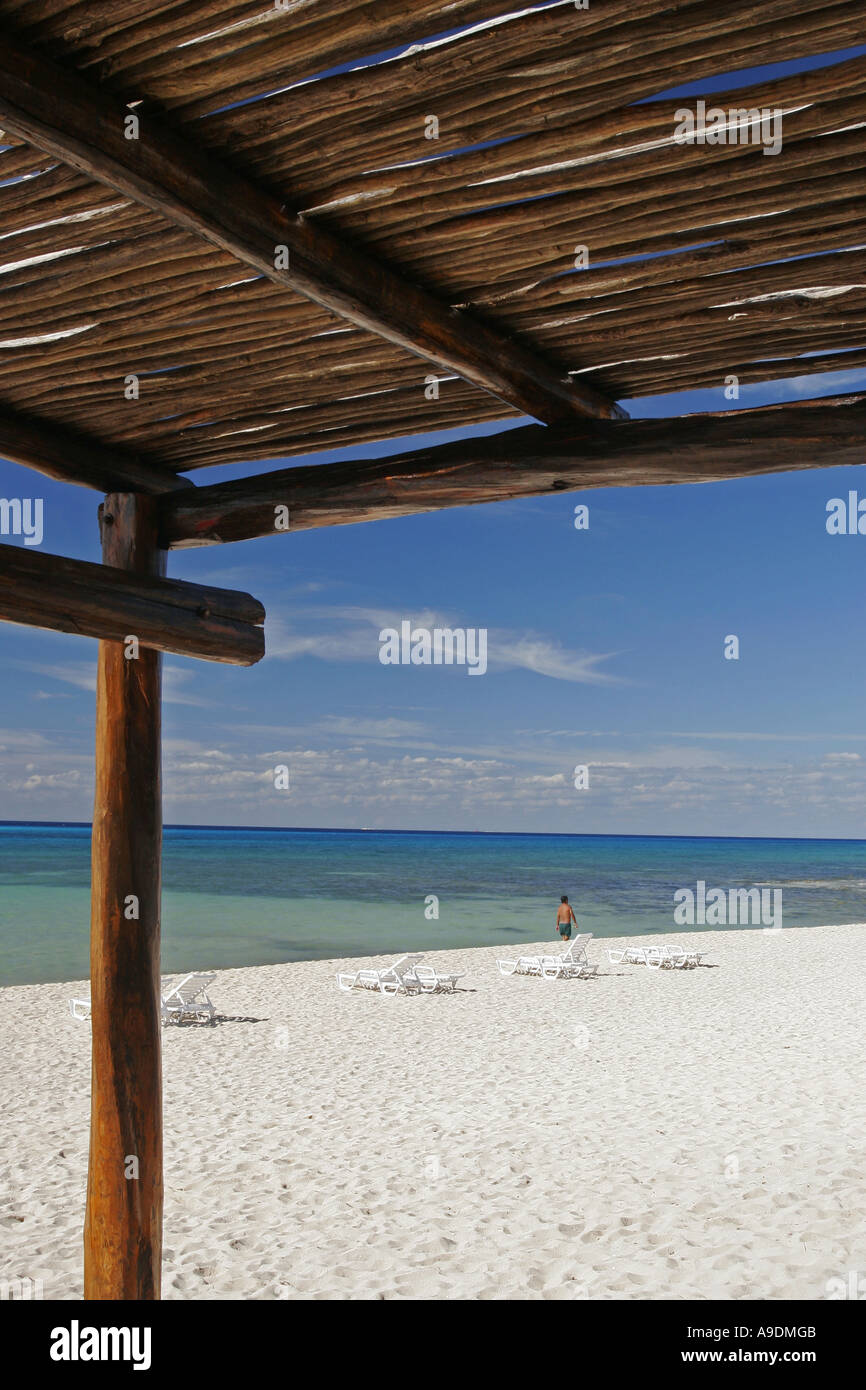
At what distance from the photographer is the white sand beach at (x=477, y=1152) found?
5703 mm

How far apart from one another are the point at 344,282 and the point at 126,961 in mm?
2490

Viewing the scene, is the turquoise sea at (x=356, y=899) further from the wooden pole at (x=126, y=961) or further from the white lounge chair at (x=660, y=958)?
the wooden pole at (x=126, y=961)

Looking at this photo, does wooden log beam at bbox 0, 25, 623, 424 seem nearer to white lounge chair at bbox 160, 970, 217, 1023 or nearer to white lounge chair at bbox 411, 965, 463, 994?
white lounge chair at bbox 160, 970, 217, 1023

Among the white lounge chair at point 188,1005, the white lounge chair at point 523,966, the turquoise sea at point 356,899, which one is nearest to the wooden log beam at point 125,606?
the white lounge chair at point 188,1005

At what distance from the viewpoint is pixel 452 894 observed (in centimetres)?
5306

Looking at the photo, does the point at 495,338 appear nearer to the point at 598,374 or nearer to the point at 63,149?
the point at 598,374

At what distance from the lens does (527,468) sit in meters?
3.21

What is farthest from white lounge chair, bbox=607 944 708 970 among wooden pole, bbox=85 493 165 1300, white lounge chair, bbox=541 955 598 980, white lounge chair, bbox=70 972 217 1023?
wooden pole, bbox=85 493 165 1300

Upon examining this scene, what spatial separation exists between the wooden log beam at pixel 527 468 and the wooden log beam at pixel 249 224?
189 millimetres

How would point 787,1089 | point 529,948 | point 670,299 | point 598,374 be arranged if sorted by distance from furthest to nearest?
point 529,948 → point 787,1089 → point 598,374 → point 670,299

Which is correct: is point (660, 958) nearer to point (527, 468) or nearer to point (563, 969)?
point (563, 969)

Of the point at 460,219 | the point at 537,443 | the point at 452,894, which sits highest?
the point at 460,219
